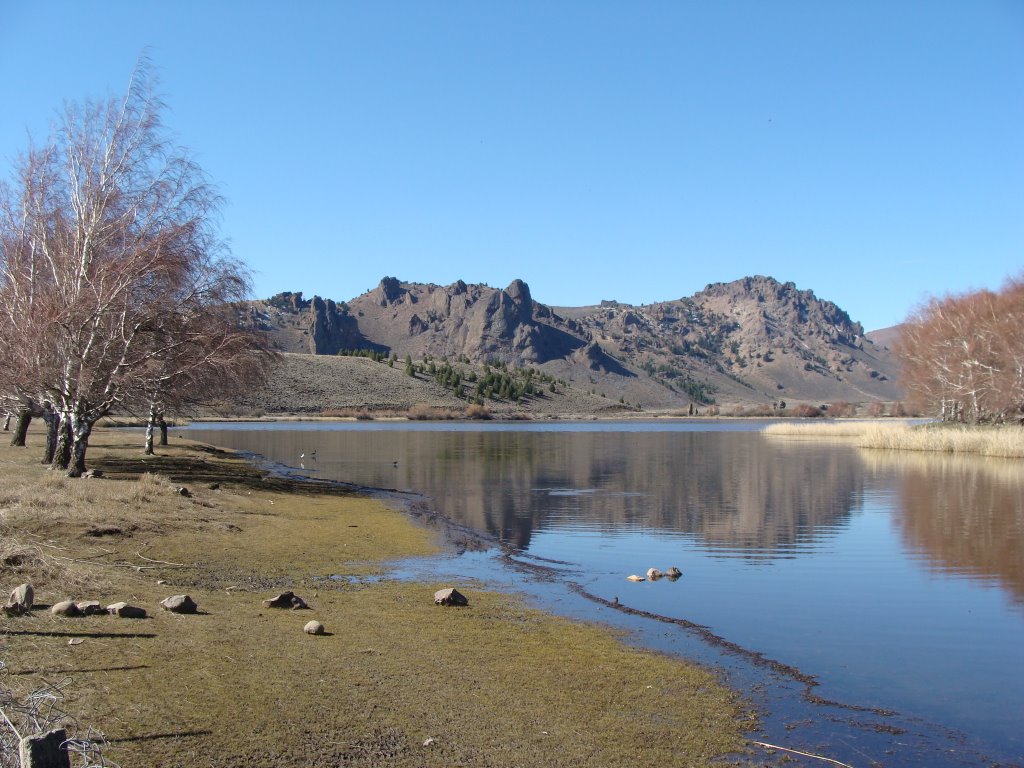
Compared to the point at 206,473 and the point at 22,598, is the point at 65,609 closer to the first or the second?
the point at 22,598

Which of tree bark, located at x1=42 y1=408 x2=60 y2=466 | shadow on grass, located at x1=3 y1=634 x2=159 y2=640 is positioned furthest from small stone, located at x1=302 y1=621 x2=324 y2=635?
tree bark, located at x1=42 y1=408 x2=60 y2=466

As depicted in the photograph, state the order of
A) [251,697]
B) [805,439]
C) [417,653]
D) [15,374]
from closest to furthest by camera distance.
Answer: [251,697]
[417,653]
[15,374]
[805,439]

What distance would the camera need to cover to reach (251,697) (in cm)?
830

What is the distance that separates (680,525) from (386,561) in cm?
1150

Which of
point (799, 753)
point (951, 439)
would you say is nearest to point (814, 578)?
point (799, 753)

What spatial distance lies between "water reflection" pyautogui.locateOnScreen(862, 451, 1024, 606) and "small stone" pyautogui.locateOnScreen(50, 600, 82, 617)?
16.3 metres

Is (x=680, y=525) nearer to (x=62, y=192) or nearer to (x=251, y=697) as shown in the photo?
(x=251, y=697)

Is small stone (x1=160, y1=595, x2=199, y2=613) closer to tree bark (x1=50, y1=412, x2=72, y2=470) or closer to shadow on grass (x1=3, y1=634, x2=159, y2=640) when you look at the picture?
shadow on grass (x1=3, y1=634, x2=159, y2=640)

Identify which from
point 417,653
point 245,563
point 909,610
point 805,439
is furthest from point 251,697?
point 805,439

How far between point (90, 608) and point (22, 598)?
77cm

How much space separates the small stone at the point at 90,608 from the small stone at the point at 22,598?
52cm

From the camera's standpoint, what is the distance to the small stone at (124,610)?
1027cm

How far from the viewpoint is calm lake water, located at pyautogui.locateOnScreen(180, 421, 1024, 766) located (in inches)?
389

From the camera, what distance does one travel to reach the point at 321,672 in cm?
933
